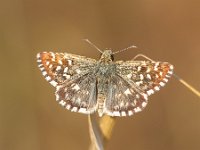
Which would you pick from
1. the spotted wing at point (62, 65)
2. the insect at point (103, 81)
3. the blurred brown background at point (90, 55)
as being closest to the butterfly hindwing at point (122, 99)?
the insect at point (103, 81)

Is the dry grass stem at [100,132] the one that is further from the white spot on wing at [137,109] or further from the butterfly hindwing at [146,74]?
the butterfly hindwing at [146,74]

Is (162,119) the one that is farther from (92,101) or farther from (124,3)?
(92,101)

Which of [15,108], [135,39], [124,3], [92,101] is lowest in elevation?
[92,101]

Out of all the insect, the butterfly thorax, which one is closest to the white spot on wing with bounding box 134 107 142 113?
the insect

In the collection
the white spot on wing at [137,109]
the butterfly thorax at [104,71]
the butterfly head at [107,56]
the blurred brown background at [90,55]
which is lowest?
the white spot on wing at [137,109]

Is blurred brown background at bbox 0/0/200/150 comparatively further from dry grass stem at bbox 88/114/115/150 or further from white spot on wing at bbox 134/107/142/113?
dry grass stem at bbox 88/114/115/150

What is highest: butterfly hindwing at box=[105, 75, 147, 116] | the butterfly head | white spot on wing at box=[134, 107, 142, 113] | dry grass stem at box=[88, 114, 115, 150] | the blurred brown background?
the blurred brown background

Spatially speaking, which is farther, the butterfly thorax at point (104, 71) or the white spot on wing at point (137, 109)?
the butterfly thorax at point (104, 71)

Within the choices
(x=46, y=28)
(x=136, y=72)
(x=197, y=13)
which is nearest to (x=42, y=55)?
(x=136, y=72)
